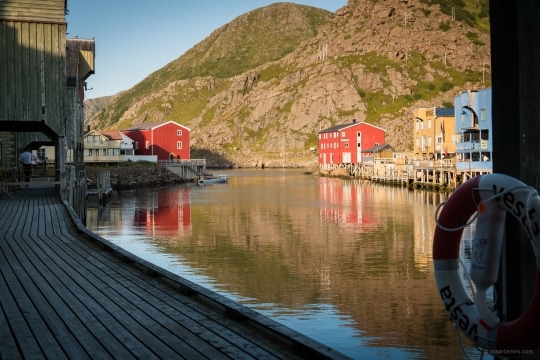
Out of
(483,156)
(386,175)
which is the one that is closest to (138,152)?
A: (386,175)

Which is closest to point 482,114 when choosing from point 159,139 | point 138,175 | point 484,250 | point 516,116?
point 138,175

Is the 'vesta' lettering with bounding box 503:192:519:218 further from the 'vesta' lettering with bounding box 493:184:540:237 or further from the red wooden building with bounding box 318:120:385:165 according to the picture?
the red wooden building with bounding box 318:120:385:165

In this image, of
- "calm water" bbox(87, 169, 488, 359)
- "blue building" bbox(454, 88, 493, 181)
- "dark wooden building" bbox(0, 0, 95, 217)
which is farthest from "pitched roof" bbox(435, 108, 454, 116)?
"dark wooden building" bbox(0, 0, 95, 217)

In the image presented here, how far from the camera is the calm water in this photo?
16000mm

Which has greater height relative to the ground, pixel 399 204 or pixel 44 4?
pixel 44 4

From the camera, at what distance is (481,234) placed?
6070mm

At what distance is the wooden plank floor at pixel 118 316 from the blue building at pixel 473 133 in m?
53.3

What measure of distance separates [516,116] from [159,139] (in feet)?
320

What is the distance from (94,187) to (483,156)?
38.7m

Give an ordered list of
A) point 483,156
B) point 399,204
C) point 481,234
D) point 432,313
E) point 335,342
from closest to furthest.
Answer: point 481,234 → point 335,342 → point 432,313 → point 399,204 → point 483,156

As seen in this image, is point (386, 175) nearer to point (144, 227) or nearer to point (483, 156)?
point (483, 156)

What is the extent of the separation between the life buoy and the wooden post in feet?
0.47

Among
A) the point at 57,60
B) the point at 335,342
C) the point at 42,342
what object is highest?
the point at 57,60

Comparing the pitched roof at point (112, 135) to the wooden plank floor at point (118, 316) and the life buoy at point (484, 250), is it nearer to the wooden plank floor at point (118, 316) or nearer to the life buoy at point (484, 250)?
the wooden plank floor at point (118, 316)
